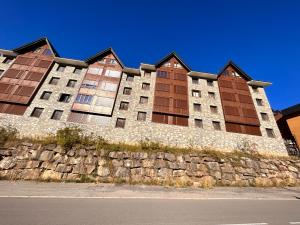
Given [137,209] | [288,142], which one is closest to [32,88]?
[137,209]

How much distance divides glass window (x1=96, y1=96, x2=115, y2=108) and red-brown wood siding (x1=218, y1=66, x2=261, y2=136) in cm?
1865

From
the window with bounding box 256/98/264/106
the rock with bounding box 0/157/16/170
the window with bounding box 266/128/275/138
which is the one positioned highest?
the window with bounding box 256/98/264/106

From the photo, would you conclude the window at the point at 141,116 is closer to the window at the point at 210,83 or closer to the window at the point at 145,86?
the window at the point at 145,86

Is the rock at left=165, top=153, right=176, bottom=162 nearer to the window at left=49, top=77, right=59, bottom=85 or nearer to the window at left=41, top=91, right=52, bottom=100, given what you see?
the window at left=41, top=91, right=52, bottom=100

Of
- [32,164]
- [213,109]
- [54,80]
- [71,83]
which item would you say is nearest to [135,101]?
[71,83]

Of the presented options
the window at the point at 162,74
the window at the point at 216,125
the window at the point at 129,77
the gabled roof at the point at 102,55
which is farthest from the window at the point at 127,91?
the window at the point at 216,125

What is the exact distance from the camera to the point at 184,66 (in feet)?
108

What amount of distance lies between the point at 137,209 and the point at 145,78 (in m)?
25.1

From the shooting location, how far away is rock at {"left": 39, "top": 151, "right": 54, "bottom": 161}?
56.7 feet

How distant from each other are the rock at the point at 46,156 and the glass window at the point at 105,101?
9983mm

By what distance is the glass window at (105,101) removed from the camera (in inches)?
1009

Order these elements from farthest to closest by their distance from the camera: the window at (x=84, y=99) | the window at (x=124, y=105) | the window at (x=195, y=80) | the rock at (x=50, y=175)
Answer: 1. the window at (x=195, y=80)
2. the window at (x=124, y=105)
3. the window at (x=84, y=99)
4. the rock at (x=50, y=175)

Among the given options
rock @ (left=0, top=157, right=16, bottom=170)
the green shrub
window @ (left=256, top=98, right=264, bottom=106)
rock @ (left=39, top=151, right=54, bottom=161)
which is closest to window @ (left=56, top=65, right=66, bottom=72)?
the green shrub

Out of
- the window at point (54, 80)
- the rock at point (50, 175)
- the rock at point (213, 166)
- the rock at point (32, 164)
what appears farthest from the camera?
the window at point (54, 80)
